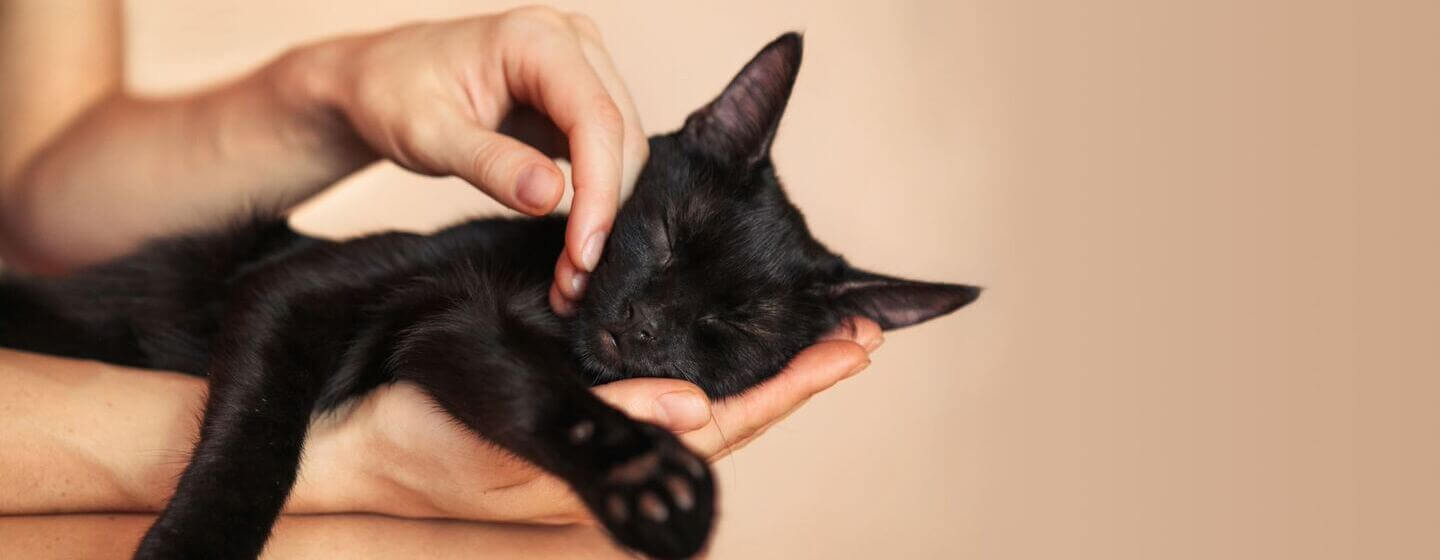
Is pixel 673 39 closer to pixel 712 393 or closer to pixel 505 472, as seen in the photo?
pixel 712 393

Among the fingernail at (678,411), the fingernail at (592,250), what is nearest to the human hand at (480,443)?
the fingernail at (678,411)

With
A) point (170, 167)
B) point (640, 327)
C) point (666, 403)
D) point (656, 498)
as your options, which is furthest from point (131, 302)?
point (656, 498)

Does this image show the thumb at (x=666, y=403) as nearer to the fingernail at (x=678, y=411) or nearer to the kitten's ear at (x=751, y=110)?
the fingernail at (x=678, y=411)

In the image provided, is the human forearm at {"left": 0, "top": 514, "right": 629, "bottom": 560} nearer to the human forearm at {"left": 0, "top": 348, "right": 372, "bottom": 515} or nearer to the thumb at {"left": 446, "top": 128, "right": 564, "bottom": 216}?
the human forearm at {"left": 0, "top": 348, "right": 372, "bottom": 515}

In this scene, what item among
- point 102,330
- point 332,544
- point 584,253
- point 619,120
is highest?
point 619,120

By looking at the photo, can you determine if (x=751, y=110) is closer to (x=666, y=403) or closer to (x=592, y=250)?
(x=592, y=250)

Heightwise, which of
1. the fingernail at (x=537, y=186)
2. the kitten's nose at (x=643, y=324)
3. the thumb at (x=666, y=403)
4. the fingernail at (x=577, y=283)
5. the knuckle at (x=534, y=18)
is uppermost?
the knuckle at (x=534, y=18)

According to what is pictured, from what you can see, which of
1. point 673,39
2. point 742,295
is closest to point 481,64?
point 742,295
